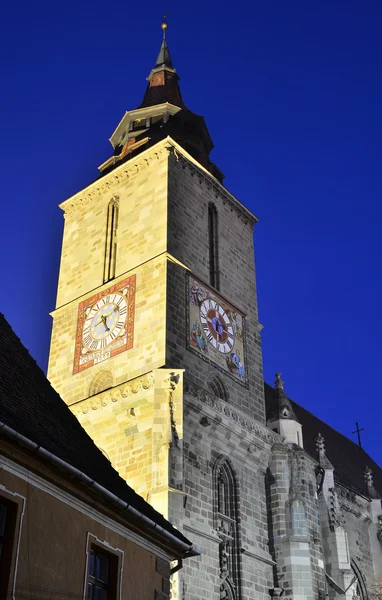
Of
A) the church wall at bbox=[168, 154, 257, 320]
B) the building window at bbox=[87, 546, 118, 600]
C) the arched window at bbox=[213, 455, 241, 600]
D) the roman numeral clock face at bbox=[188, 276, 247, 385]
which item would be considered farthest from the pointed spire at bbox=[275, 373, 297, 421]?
the building window at bbox=[87, 546, 118, 600]

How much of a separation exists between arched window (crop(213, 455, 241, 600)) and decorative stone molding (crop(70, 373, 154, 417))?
2694mm

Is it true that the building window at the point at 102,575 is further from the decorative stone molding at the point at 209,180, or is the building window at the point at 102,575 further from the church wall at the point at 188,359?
the decorative stone molding at the point at 209,180

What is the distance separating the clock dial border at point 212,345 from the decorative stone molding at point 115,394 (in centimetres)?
190

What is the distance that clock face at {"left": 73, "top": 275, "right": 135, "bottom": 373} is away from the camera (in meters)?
22.1

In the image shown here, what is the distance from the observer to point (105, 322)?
22.8 metres

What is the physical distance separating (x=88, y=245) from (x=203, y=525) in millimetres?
10406

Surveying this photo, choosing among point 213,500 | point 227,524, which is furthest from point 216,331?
point 227,524

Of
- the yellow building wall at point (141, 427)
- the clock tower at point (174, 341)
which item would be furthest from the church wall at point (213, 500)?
the yellow building wall at point (141, 427)

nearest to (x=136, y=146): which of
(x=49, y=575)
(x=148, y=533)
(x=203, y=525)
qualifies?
(x=203, y=525)

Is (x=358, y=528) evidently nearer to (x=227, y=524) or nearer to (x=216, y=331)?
(x=227, y=524)

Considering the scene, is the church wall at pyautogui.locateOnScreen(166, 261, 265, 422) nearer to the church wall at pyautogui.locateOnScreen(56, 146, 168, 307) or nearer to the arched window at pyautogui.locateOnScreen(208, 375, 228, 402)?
the arched window at pyautogui.locateOnScreen(208, 375, 228, 402)

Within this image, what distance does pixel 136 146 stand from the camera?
27.0 meters

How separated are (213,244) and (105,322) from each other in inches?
185

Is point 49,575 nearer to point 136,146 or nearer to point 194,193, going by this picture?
point 194,193
